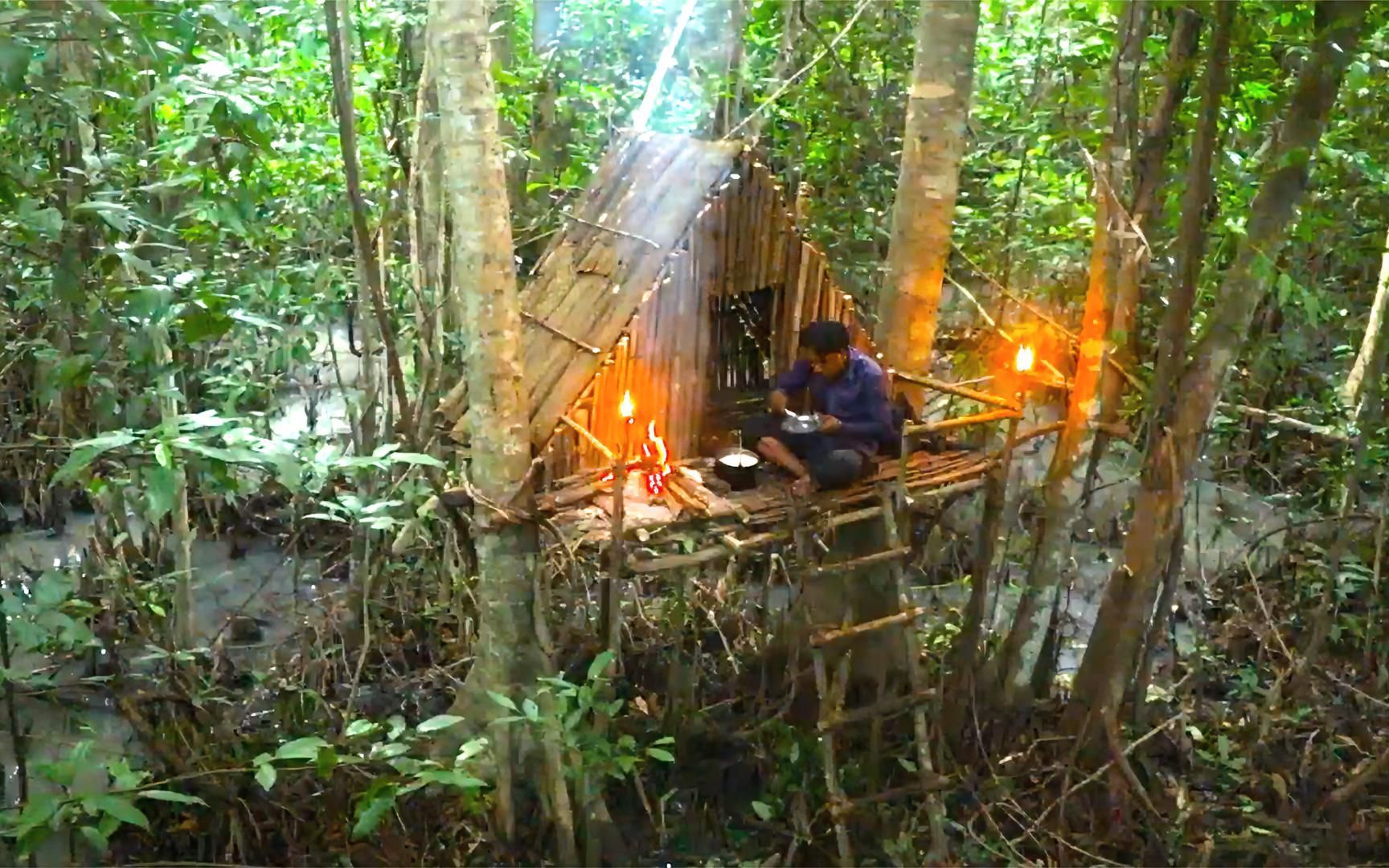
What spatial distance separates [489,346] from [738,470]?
109cm

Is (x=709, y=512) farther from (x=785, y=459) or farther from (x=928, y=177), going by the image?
(x=928, y=177)

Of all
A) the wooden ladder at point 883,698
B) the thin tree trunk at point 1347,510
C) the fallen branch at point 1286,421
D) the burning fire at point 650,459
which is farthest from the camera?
the fallen branch at point 1286,421

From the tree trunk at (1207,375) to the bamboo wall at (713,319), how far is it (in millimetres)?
1321

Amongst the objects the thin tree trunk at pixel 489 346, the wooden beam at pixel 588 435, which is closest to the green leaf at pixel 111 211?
the thin tree trunk at pixel 489 346

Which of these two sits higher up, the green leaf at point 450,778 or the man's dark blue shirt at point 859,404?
the man's dark blue shirt at point 859,404

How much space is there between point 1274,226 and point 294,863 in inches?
167

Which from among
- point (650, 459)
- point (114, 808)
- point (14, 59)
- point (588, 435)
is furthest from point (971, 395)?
point (14, 59)

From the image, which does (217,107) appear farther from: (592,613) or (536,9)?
(536,9)

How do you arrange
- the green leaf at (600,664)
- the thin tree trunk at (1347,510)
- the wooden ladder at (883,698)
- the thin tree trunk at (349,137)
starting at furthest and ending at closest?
→ the thin tree trunk at (1347,510), the wooden ladder at (883,698), the thin tree trunk at (349,137), the green leaf at (600,664)

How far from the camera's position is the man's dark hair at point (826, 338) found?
442cm

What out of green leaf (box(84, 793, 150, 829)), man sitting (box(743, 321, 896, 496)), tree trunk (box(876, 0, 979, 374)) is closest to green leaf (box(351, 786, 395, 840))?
green leaf (box(84, 793, 150, 829))

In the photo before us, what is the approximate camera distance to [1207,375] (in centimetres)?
432

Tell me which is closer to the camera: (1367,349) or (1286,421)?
(1286,421)

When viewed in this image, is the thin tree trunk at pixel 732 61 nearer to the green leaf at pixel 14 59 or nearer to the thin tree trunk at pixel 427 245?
the thin tree trunk at pixel 427 245
